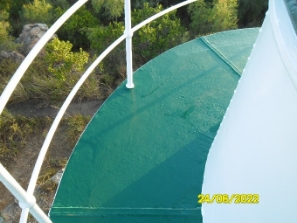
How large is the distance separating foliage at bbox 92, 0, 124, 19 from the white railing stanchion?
22.5ft

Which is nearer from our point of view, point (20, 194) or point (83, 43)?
point (20, 194)

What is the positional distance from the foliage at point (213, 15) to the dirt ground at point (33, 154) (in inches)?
121

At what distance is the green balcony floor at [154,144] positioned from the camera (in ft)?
8.50

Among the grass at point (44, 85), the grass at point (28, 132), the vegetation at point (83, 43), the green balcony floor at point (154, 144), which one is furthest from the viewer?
the grass at point (44, 85)

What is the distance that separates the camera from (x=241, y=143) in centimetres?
158

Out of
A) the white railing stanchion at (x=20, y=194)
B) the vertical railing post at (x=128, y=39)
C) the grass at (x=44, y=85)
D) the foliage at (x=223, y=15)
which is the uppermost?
the foliage at (x=223, y=15)

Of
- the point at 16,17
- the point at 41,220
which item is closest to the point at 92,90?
the point at 16,17

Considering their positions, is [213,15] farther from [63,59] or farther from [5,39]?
[5,39]

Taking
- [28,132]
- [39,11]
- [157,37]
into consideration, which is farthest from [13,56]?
[157,37]

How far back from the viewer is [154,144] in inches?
115

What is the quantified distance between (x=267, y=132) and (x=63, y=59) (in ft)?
19.1

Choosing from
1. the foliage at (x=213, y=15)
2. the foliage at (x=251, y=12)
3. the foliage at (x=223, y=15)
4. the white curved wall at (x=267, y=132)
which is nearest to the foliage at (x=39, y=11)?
the foliage at (x=213, y=15)

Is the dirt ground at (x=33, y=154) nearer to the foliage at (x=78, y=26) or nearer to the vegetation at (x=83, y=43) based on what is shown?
the vegetation at (x=83, y=43)
